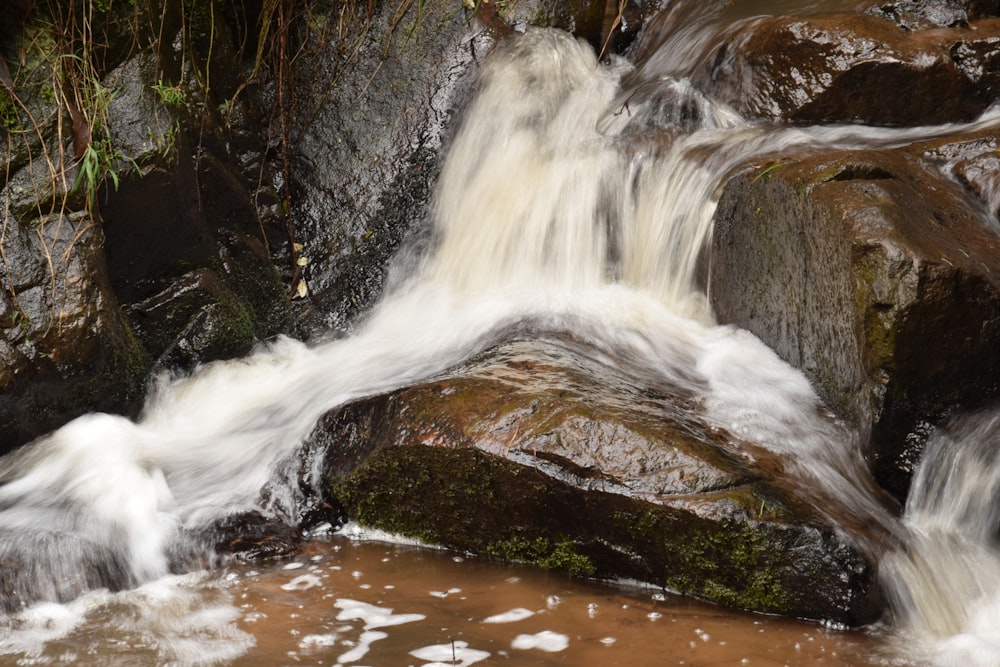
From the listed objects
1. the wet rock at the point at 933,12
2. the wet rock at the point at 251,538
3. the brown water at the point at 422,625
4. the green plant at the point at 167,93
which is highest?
the wet rock at the point at 933,12

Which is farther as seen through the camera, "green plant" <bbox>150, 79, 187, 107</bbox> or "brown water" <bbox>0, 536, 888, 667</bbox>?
"green plant" <bbox>150, 79, 187, 107</bbox>

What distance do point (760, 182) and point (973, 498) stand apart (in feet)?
5.83

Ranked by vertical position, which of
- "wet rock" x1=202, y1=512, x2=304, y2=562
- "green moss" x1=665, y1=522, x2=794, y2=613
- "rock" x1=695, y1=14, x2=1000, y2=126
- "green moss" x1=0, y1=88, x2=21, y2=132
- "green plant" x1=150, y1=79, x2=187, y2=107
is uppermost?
"rock" x1=695, y1=14, x2=1000, y2=126

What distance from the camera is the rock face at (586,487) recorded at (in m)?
3.40

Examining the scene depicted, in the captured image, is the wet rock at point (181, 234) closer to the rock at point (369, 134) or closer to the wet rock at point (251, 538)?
the rock at point (369, 134)

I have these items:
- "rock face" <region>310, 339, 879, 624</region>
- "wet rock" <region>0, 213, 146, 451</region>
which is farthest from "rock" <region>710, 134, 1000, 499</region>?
"wet rock" <region>0, 213, 146, 451</region>

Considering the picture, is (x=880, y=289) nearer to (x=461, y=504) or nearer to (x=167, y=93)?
(x=461, y=504)

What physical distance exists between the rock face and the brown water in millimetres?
111

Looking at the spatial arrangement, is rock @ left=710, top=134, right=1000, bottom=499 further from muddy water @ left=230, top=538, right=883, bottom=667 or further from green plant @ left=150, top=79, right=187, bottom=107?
green plant @ left=150, top=79, right=187, bottom=107

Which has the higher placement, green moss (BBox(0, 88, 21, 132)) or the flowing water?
green moss (BBox(0, 88, 21, 132))

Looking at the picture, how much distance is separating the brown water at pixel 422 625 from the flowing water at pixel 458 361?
1cm

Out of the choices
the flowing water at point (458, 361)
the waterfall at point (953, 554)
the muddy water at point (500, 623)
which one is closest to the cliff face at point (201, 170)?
the flowing water at point (458, 361)

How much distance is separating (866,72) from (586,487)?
3372mm

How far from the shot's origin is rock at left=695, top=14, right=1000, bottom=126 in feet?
18.2
